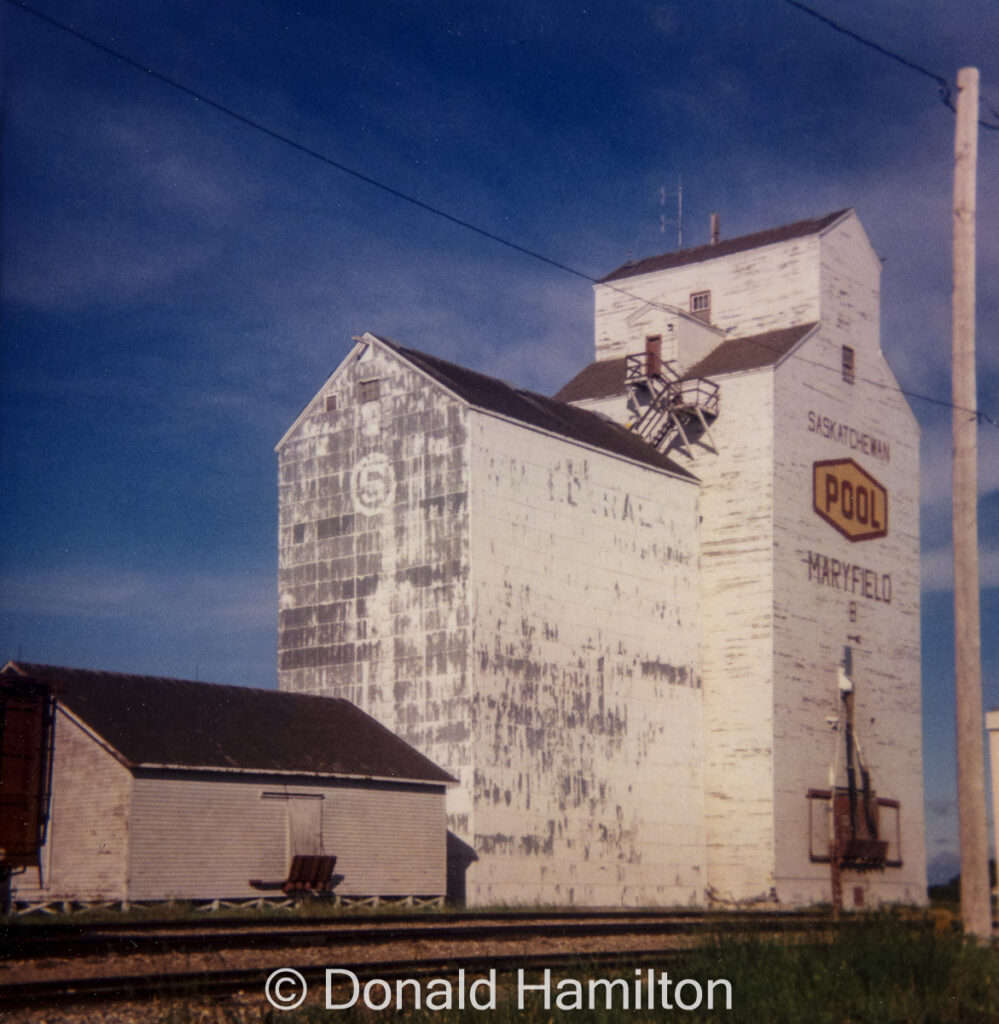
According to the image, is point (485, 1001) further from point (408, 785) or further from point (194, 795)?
point (408, 785)

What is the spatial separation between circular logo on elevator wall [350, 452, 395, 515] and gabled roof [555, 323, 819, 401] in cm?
1094

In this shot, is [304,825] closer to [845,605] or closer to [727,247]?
[845,605]

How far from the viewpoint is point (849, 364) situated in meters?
45.0

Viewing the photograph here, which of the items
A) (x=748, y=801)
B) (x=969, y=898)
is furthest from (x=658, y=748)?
(x=969, y=898)

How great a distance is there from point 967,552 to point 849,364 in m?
30.0

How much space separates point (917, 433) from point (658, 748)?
53.9 ft

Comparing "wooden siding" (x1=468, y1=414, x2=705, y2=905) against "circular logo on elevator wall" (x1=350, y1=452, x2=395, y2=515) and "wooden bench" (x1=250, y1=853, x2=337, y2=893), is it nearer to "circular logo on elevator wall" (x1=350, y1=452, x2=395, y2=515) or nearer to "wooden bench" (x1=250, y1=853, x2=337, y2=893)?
"circular logo on elevator wall" (x1=350, y1=452, x2=395, y2=515)

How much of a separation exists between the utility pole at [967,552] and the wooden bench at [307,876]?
16.7 m

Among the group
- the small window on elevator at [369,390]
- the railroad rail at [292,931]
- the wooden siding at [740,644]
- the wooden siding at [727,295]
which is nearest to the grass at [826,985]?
the railroad rail at [292,931]

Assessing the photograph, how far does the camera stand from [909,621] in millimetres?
45469

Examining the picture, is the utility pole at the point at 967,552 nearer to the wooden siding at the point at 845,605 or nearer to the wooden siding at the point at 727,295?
the wooden siding at the point at 845,605

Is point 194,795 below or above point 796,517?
below

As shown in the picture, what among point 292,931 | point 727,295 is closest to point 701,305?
point 727,295

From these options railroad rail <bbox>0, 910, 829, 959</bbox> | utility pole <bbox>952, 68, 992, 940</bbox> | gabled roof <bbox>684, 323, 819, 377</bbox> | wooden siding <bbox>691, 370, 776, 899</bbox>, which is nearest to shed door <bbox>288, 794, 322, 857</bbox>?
railroad rail <bbox>0, 910, 829, 959</bbox>
